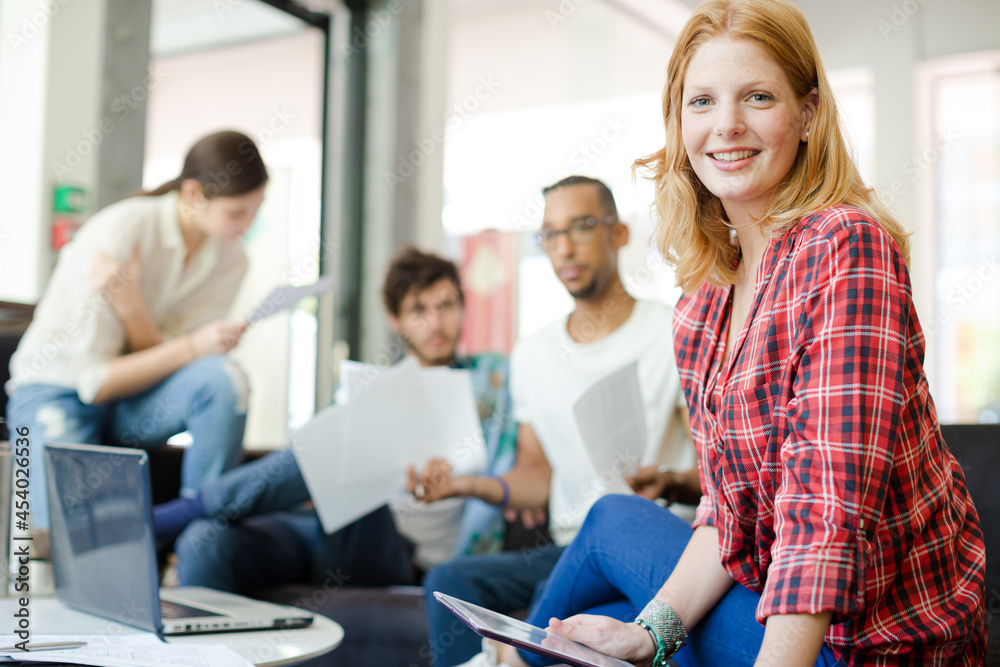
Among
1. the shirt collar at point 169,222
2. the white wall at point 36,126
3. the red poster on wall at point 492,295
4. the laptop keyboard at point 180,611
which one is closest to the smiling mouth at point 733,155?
the laptop keyboard at point 180,611

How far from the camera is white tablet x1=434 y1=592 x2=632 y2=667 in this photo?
72 cm

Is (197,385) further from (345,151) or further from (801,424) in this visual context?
(801,424)

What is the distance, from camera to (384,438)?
69.4 inches

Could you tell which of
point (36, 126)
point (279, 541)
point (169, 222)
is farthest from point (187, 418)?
point (36, 126)

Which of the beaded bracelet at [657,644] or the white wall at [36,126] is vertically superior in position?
the white wall at [36,126]

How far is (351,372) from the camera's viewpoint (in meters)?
1.91

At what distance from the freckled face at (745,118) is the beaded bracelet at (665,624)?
429 millimetres

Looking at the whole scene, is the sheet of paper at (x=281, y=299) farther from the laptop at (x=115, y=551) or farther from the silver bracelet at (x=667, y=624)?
the silver bracelet at (x=667, y=624)

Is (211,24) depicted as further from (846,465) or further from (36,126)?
(846,465)

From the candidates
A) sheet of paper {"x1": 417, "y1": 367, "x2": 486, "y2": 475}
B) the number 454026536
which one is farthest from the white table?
sheet of paper {"x1": 417, "y1": 367, "x2": 486, "y2": 475}

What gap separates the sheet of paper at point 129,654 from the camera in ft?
2.59

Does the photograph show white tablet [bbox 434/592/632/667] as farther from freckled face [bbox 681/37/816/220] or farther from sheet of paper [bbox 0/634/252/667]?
freckled face [bbox 681/37/816/220]

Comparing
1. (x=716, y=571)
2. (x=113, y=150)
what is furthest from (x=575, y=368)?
(x=113, y=150)

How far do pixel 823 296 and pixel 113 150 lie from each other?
206cm
